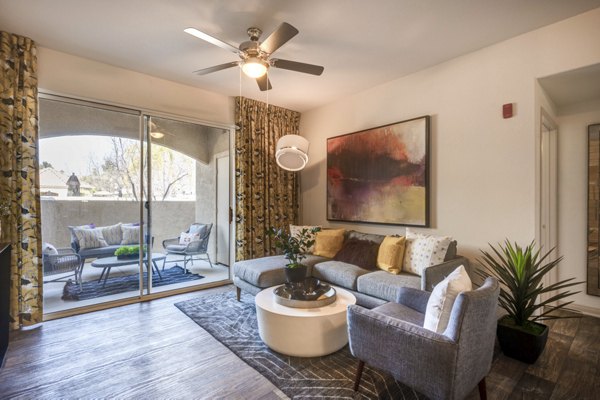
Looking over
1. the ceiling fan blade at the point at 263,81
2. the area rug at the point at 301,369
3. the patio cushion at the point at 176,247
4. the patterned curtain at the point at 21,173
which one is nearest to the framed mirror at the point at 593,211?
the area rug at the point at 301,369

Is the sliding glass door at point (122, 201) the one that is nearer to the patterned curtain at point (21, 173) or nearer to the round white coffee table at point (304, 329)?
the patterned curtain at point (21, 173)

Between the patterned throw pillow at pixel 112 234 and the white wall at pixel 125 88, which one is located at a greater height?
the white wall at pixel 125 88

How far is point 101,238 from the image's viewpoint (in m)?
3.66

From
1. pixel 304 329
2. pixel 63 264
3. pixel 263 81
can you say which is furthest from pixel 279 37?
pixel 63 264

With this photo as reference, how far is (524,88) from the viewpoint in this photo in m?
2.72

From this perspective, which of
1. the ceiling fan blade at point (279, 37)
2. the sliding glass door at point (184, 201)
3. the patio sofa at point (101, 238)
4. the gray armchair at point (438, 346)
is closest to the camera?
the gray armchair at point (438, 346)

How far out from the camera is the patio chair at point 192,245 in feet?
14.2

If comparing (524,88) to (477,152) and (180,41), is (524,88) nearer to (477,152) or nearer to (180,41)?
(477,152)

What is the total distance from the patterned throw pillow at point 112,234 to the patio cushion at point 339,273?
101 inches

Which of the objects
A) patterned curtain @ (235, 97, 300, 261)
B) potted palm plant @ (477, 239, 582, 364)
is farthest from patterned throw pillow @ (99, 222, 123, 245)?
potted palm plant @ (477, 239, 582, 364)

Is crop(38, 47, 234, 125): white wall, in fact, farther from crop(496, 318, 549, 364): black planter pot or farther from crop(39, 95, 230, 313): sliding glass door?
crop(496, 318, 549, 364): black planter pot

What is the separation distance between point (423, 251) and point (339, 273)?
911 mm

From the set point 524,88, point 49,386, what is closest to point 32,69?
point 49,386

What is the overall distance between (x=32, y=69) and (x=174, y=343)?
120 inches
